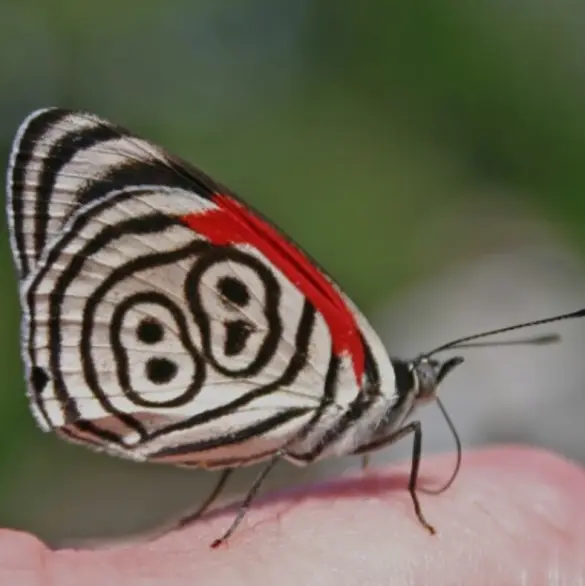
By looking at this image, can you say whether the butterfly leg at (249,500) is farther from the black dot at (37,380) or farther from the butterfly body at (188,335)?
the black dot at (37,380)

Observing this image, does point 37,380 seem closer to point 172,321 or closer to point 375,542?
point 172,321

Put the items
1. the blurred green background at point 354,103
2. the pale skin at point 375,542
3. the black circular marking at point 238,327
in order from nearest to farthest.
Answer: the pale skin at point 375,542
the black circular marking at point 238,327
the blurred green background at point 354,103

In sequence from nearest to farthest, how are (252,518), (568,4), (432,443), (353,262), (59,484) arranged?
(252,518)
(432,443)
(59,484)
(353,262)
(568,4)

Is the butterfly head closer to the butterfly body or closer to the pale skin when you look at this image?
the butterfly body

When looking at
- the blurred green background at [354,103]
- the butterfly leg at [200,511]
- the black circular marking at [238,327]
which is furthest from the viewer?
the blurred green background at [354,103]

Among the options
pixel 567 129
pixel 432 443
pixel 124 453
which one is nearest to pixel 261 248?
pixel 124 453

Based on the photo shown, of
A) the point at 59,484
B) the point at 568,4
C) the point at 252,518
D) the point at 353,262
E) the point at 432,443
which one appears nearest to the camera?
the point at 252,518

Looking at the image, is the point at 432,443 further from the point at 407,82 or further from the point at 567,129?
the point at 407,82

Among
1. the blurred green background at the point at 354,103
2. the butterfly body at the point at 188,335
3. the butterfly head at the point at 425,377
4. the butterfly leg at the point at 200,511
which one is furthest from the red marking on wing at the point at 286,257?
the blurred green background at the point at 354,103

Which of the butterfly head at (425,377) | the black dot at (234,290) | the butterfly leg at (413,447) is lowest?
the butterfly leg at (413,447)
